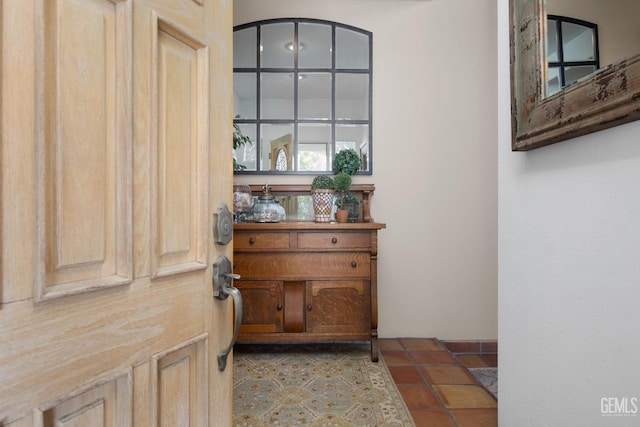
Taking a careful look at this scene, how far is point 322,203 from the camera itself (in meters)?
2.42

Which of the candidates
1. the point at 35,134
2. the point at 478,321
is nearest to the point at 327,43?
the point at 478,321

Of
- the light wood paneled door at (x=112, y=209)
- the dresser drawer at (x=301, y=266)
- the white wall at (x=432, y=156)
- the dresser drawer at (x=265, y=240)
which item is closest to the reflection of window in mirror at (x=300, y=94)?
the white wall at (x=432, y=156)

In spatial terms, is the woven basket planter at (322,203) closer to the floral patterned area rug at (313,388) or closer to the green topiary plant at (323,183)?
the green topiary plant at (323,183)

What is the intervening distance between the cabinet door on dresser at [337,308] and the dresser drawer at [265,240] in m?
0.31

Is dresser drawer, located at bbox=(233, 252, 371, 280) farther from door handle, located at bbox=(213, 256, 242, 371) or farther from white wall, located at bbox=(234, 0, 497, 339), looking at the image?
door handle, located at bbox=(213, 256, 242, 371)

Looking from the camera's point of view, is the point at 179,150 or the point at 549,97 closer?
the point at 179,150

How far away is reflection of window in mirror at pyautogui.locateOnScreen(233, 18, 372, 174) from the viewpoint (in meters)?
2.68

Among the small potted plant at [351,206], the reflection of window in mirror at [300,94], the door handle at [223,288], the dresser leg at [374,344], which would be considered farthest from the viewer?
the reflection of window in mirror at [300,94]

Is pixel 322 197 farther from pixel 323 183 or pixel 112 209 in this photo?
pixel 112 209

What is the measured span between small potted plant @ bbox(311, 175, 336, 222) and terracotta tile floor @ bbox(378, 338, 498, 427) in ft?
3.40

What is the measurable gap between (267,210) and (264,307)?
0.64m

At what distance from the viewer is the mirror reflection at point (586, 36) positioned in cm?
68

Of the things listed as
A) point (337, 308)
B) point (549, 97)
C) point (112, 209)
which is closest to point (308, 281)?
point (337, 308)

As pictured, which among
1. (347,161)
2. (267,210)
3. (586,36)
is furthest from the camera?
(347,161)
